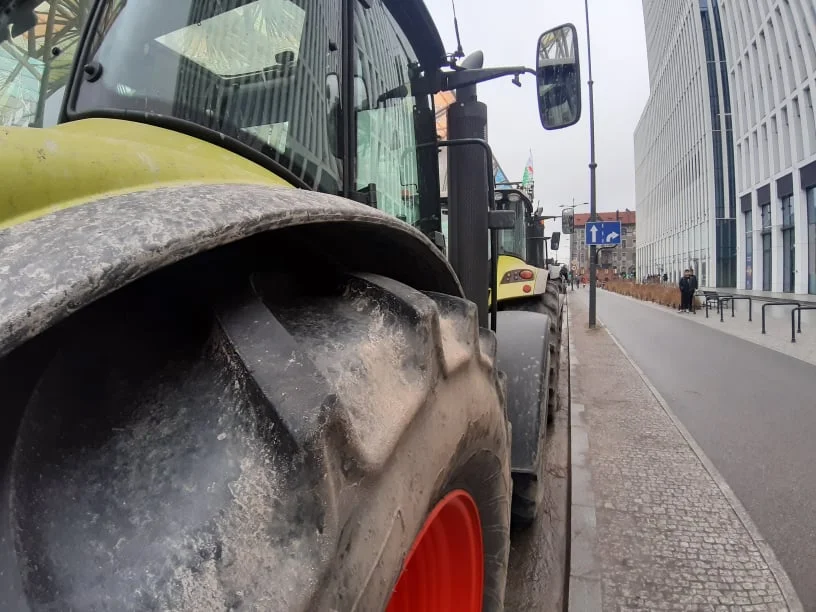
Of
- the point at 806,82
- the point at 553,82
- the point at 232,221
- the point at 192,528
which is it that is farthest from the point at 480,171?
the point at 806,82

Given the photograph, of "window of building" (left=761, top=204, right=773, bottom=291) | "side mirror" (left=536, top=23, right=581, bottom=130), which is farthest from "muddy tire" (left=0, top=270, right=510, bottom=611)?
"window of building" (left=761, top=204, right=773, bottom=291)

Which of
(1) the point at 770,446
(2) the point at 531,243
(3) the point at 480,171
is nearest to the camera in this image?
(3) the point at 480,171

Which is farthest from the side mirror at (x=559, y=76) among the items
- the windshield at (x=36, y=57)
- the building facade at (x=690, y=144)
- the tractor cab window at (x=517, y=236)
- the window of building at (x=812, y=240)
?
the building facade at (x=690, y=144)

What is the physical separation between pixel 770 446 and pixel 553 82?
4.63m

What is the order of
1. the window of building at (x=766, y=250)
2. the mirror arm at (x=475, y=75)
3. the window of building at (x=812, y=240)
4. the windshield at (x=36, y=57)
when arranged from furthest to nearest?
1. the window of building at (x=766, y=250)
2. the window of building at (x=812, y=240)
3. the mirror arm at (x=475, y=75)
4. the windshield at (x=36, y=57)

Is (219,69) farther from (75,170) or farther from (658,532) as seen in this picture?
(658,532)

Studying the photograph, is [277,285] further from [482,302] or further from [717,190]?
[717,190]

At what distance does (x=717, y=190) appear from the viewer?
4347 cm

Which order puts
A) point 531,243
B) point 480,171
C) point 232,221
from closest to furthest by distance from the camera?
1. point 232,221
2. point 480,171
3. point 531,243

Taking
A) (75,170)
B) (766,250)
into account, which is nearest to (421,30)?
(75,170)

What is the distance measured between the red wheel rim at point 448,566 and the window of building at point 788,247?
115 feet

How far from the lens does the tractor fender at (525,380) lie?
8.94 feet

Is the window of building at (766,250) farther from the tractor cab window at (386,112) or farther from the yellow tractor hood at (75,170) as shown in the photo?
the yellow tractor hood at (75,170)

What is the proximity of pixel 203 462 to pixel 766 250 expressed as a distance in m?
40.4
